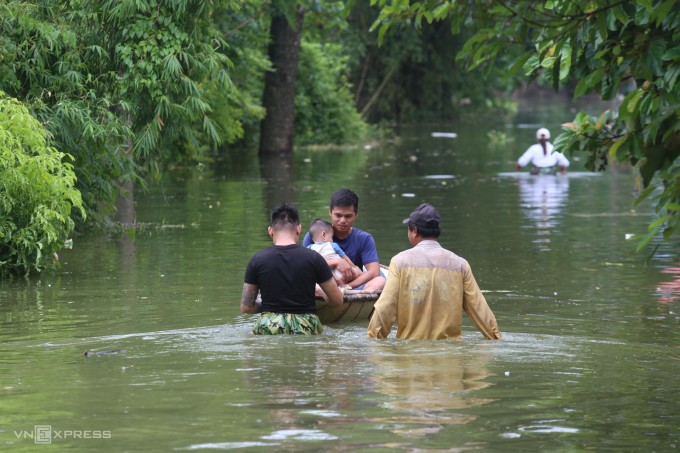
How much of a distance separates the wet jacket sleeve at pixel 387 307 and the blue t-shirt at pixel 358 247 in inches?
93.9

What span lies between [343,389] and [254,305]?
91.4 inches

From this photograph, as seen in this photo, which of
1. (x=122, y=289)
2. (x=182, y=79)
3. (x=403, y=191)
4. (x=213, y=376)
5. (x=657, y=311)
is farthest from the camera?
(x=403, y=191)

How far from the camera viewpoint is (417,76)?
2694 inches

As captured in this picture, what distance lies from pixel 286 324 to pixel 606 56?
397cm

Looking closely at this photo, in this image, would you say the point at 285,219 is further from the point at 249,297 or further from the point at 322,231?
the point at 322,231

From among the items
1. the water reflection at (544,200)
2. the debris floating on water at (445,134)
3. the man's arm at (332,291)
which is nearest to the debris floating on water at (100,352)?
the man's arm at (332,291)

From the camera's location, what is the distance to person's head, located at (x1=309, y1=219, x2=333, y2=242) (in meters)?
12.6

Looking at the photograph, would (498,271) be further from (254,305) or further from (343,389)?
(343,389)

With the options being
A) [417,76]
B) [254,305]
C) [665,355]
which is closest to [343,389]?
[254,305]

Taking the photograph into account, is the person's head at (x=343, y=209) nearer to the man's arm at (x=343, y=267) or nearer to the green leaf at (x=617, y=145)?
the man's arm at (x=343, y=267)

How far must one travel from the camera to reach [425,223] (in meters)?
10.4

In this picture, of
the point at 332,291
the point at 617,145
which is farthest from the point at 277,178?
the point at 617,145

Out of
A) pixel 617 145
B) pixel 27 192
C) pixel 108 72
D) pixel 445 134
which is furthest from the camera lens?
pixel 445 134

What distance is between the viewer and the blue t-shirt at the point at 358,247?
13016 millimetres
